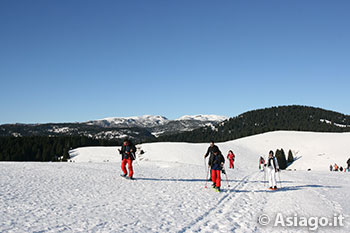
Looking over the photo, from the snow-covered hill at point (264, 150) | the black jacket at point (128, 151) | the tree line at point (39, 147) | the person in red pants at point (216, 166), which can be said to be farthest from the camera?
the tree line at point (39, 147)

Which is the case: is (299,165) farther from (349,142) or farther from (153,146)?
(153,146)

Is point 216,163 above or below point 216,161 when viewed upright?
below

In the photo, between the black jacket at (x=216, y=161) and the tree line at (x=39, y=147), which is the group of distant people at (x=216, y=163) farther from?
the tree line at (x=39, y=147)

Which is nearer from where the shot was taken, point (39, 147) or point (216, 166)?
point (216, 166)

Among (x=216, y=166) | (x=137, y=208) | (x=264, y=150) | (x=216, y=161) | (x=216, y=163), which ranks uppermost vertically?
(x=216, y=161)

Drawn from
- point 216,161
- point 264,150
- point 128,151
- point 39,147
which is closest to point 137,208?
point 216,161

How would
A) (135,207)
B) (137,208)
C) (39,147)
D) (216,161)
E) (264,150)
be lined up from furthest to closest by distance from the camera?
(39,147) < (264,150) < (216,161) < (135,207) < (137,208)

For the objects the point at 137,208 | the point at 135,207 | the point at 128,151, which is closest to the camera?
the point at 137,208

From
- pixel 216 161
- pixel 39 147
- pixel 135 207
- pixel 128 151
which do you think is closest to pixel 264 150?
pixel 216 161

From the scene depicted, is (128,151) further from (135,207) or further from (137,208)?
(137,208)

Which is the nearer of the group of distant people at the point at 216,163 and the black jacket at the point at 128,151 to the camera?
the group of distant people at the point at 216,163

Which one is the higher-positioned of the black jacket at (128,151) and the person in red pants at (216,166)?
the black jacket at (128,151)

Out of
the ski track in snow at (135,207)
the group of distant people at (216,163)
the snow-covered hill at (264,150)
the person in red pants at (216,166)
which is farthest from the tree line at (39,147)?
the person in red pants at (216,166)

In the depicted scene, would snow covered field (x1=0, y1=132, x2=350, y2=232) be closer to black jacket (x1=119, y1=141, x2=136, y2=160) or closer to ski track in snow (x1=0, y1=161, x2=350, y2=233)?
ski track in snow (x1=0, y1=161, x2=350, y2=233)
